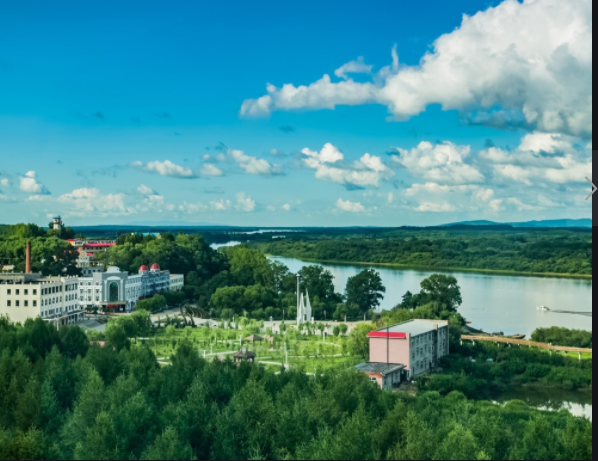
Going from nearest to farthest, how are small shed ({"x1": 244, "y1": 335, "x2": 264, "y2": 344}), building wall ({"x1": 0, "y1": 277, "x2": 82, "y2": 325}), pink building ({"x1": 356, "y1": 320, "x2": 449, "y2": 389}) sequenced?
1. pink building ({"x1": 356, "y1": 320, "x2": 449, "y2": 389})
2. small shed ({"x1": 244, "y1": 335, "x2": 264, "y2": 344})
3. building wall ({"x1": 0, "y1": 277, "x2": 82, "y2": 325})

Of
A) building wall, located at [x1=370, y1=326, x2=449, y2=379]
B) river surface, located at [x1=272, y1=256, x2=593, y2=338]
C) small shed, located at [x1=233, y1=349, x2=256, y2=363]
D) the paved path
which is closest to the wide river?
river surface, located at [x1=272, y1=256, x2=593, y2=338]

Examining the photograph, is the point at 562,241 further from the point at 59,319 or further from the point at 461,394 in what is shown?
the point at 59,319

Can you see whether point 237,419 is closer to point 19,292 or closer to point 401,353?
point 401,353

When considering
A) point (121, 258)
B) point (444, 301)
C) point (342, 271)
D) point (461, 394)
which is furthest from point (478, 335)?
point (121, 258)

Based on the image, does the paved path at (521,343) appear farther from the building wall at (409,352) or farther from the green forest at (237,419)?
the green forest at (237,419)

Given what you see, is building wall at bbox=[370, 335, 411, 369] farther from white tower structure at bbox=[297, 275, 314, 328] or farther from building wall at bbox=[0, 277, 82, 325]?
building wall at bbox=[0, 277, 82, 325]

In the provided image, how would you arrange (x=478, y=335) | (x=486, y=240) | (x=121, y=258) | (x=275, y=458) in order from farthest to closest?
(x=121, y=258)
(x=486, y=240)
(x=478, y=335)
(x=275, y=458)
